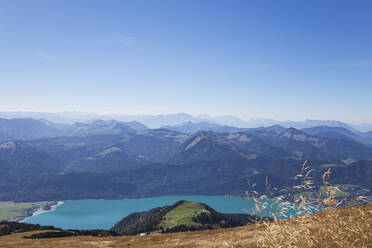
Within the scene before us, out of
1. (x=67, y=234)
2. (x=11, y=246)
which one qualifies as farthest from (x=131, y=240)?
(x=67, y=234)

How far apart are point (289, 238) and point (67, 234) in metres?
38.3

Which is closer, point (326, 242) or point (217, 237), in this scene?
point (326, 242)

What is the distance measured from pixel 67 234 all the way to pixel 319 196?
127 feet

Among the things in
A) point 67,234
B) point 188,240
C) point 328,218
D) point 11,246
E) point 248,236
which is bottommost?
point 67,234

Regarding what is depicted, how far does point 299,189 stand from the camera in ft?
27.6

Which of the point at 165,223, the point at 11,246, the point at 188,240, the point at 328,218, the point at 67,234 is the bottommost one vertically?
the point at 165,223

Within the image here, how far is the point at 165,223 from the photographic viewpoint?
196500 millimetres

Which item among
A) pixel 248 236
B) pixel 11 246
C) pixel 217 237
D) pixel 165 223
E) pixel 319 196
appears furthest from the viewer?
pixel 165 223

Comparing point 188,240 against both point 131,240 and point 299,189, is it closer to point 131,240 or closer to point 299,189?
point 131,240

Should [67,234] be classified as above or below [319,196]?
below

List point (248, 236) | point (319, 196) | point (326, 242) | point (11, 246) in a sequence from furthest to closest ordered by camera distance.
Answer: point (11, 246) < point (248, 236) < point (319, 196) < point (326, 242)

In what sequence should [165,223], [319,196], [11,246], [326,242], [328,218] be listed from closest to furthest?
[326,242] → [328,218] → [319,196] → [11,246] → [165,223]

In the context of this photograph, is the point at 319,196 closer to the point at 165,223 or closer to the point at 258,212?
the point at 258,212

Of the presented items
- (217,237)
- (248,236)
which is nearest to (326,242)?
(248,236)
